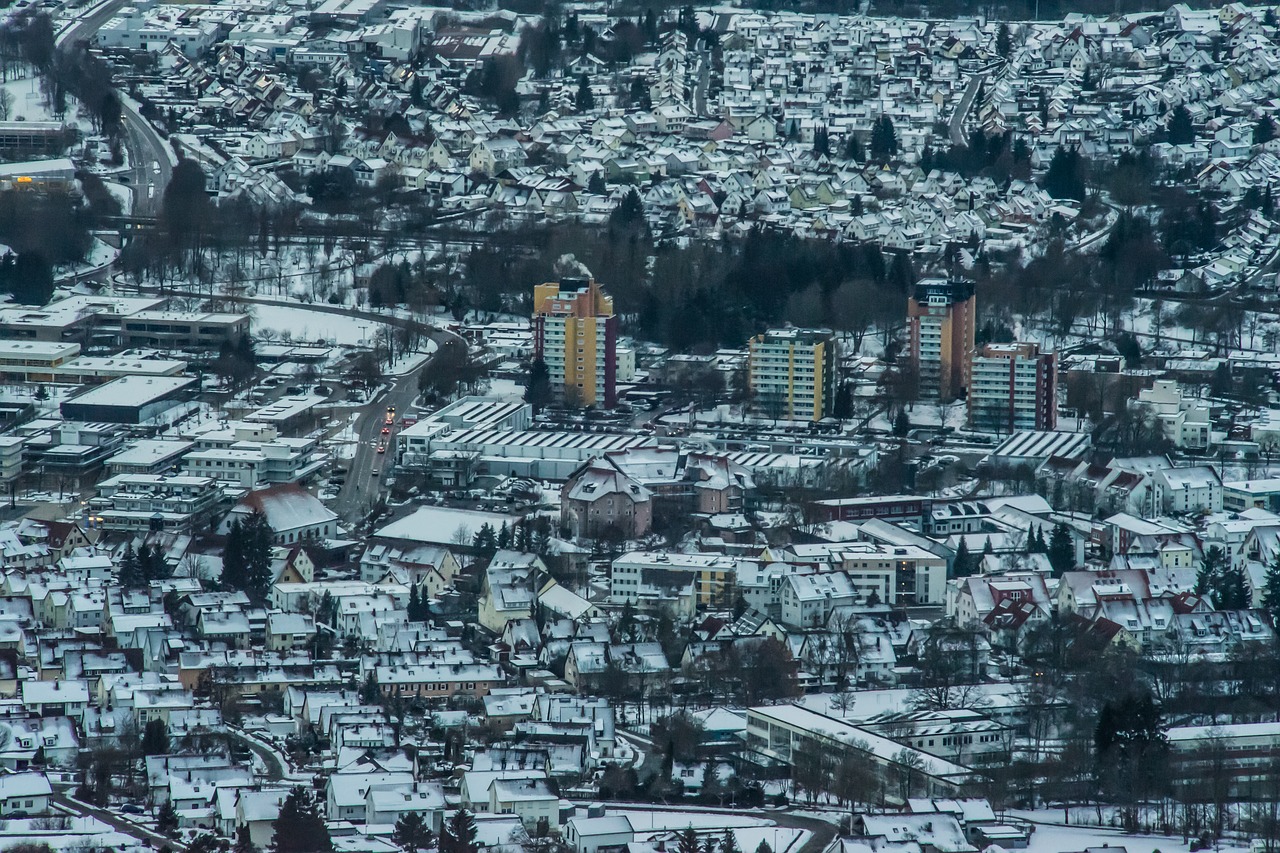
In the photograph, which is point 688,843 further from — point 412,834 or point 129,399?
point 129,399

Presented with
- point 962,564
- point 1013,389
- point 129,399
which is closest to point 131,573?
A: point 129,399

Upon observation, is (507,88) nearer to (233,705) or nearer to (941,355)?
(941,355)

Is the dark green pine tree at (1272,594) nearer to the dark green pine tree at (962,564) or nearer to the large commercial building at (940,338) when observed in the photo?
the dark green pine tree at (962,564)

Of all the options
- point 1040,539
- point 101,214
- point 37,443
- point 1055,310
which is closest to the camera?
point 1040,539

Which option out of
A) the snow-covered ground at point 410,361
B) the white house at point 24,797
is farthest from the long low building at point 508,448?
the white house at point 24,797

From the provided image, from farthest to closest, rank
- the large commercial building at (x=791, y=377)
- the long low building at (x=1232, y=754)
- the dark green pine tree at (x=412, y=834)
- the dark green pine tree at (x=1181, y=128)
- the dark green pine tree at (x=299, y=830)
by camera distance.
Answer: the dark green pine tree at (x=1181, y=128) → the large commercial building at (x=791, y=377) → the long low building at (x=1232, y=754) → the dark green pine tree at (x=412, y=834) → the dark green pine tree at (x=299, y=830)

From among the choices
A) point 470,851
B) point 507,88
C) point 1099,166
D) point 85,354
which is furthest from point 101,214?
Answer: point 470,851
